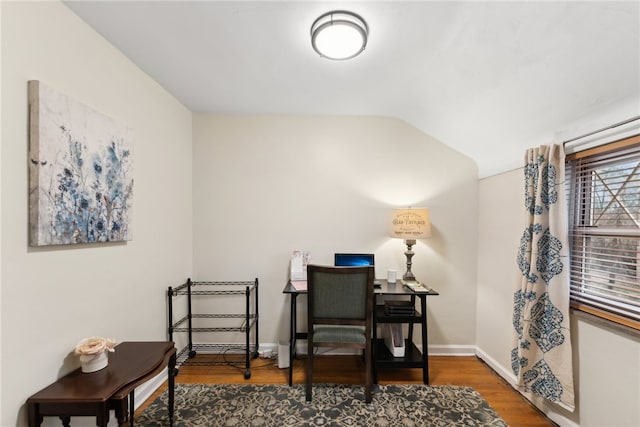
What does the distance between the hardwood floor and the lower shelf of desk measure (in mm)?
149

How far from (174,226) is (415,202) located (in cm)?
231

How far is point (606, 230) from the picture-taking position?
1503 mm

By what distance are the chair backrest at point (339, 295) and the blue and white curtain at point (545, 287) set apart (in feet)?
3.43

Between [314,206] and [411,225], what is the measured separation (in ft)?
3.12

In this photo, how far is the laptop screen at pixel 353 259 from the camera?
8.39 feet

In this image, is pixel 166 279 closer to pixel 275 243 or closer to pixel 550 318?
pixel 275 243

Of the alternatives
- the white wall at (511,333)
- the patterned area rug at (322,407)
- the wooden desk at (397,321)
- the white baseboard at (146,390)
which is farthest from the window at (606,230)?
the white baseboard at (146,390)

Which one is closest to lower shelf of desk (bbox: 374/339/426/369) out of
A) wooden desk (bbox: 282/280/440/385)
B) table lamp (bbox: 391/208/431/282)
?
wooden desk (bbox: 282/280/440/385)

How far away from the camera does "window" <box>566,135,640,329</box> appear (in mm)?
1385

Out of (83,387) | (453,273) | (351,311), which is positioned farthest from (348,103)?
(83,387)

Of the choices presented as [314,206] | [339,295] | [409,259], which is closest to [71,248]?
[339,295]

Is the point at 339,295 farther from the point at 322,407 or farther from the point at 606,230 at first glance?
the point at 606,230

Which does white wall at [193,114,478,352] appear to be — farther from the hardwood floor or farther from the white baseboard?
the white baseboard

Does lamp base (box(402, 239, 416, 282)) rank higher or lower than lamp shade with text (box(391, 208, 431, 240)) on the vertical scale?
lower
